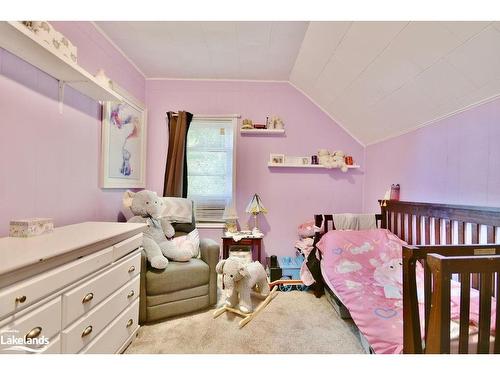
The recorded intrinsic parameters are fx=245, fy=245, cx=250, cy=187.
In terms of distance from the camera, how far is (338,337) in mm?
1785

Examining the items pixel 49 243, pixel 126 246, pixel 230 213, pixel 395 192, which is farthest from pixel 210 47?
pixel 395 192

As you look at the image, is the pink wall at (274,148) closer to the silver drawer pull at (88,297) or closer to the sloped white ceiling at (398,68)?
the sloped white ceiling at (398,68)

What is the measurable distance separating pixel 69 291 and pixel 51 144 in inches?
42.5

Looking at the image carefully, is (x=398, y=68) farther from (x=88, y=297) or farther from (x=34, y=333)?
(x=34, y=333)

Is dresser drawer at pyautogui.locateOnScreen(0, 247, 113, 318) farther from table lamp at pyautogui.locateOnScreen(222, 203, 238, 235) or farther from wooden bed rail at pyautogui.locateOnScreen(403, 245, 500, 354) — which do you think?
table lamp at pyautogui.locateOnScreen(222, 203, 238, 235)

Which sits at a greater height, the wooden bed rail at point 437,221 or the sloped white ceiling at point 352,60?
the sloped white ceiling at point 352,60

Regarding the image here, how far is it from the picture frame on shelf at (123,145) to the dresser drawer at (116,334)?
1.17 metres

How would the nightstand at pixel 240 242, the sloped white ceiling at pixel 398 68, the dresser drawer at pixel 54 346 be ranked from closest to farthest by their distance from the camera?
1. the dresser drawer at pixel 54 346
2. the sloped white ceiling at pixel 398 68
3. the nightstand at pixel 240 242

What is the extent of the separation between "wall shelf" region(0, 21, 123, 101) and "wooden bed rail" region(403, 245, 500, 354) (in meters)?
2.08

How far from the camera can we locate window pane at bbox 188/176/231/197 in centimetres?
320

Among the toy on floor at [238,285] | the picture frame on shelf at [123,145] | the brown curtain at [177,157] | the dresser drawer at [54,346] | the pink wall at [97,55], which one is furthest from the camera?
the brown curtain at [177,157]

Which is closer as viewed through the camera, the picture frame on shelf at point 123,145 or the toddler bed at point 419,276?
the toddler bed at point 419,276

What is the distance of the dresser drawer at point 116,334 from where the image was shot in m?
1.30

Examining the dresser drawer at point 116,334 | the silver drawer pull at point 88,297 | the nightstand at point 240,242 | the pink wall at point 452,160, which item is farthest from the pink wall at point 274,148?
the silver drawer pull at point 88,297
